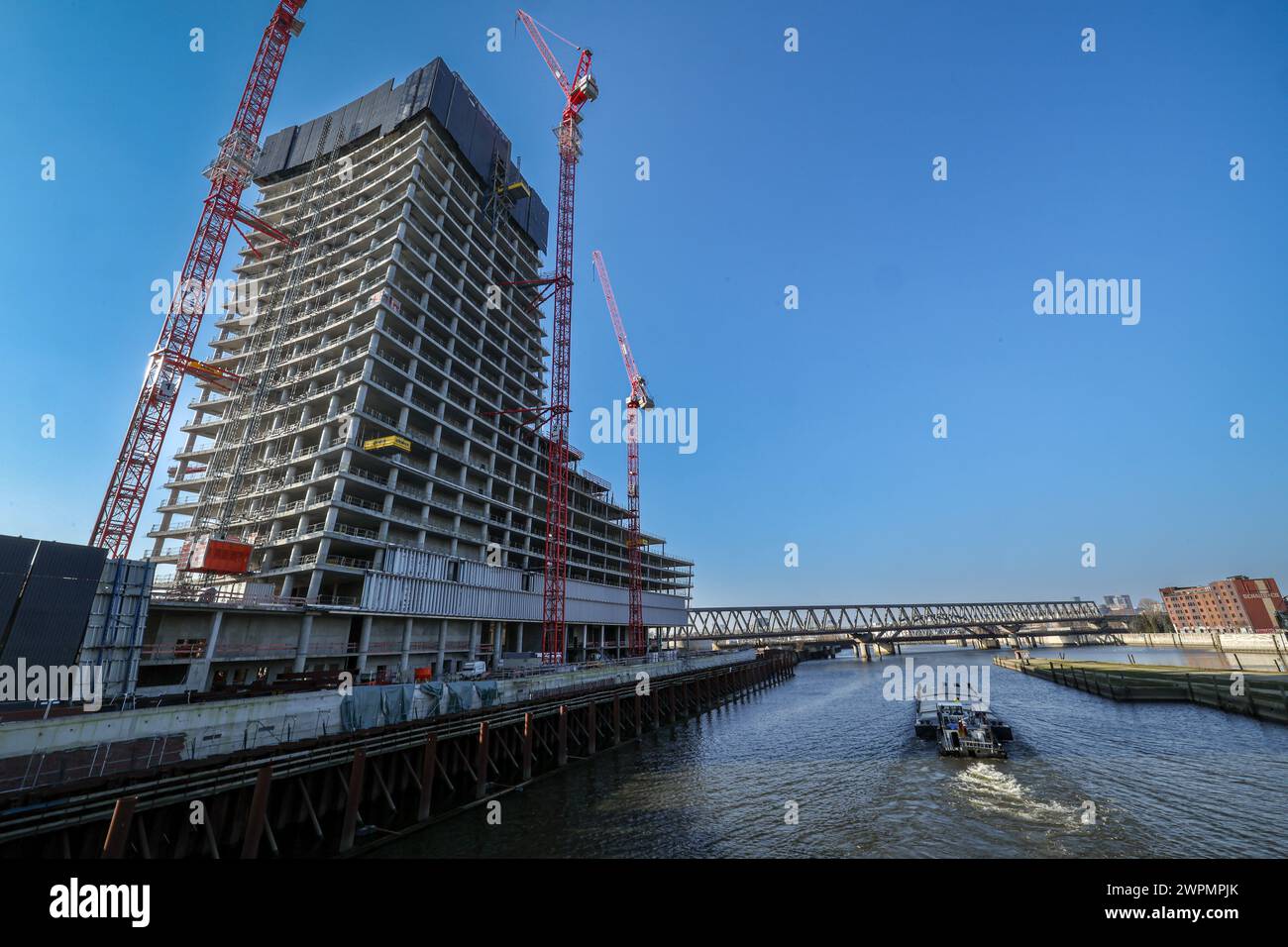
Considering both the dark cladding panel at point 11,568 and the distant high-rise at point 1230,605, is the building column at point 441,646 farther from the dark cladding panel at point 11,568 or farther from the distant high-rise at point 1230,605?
the distant high-rise at point 1230,605

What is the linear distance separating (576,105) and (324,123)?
134 ft

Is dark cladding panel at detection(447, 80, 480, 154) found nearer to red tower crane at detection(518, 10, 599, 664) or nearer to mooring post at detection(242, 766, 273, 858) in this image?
red tower crane at detection(518, 10, 599, 664)

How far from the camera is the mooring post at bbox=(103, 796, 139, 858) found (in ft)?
52.2

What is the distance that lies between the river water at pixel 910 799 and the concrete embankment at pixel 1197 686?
262cm

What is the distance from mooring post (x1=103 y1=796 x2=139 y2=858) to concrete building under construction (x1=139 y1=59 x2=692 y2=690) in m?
29.3

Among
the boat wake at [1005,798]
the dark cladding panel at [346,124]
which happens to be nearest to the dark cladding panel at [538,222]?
the dark cladding panel at [346,124]

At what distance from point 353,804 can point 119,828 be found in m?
7.90

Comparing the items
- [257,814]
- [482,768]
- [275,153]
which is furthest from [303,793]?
[275,153]

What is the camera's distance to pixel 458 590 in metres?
65.1

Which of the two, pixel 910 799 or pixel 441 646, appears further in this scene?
pixel 441 646

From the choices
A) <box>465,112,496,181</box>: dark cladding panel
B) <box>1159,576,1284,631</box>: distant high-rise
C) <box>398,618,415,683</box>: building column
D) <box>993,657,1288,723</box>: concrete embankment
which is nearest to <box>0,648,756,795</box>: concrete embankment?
<box>398,618,415,683</box>: building column

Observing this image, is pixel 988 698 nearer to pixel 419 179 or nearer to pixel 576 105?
pixel 419 179

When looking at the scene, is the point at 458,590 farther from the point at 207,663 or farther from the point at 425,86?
the point at 425,86
